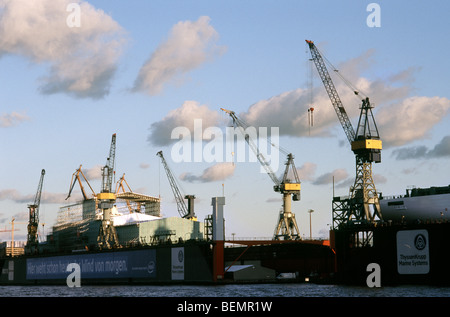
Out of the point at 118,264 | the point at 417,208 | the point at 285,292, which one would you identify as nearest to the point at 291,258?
the point at 417,208

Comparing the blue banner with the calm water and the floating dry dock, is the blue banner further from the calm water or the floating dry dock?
the calm water

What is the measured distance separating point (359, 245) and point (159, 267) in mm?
51331

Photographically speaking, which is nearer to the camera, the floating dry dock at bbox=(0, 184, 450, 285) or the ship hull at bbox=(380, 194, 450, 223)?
the floating dry dock at bbox=(0, 184, 450, 285)

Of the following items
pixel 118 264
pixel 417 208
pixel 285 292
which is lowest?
pixel 285 292

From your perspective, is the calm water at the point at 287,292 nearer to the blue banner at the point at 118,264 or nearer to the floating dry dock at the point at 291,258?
the floating dry dock at the point at 291,258

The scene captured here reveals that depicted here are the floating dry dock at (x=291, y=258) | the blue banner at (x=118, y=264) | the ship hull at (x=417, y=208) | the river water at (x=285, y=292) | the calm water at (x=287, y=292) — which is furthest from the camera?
the blue banner at (x=118, y=264)

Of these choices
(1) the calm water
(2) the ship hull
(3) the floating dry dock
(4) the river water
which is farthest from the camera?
(2) the ship hull

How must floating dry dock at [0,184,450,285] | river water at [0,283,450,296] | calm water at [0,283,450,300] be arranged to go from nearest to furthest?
river water at [0,283,450,296] → calm water at [0,283,450,300] → floating dry dock at [0,184,450,285]

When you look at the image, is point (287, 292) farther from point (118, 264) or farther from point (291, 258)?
point (118, 264)

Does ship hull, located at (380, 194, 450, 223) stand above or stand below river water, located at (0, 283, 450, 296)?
above

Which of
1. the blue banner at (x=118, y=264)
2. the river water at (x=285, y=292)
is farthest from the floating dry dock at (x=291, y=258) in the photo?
the river water at (x=285, y=292)

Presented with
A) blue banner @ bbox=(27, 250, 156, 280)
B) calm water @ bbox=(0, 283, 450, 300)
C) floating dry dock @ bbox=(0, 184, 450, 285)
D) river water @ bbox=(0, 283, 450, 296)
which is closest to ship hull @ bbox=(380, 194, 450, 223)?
floating dry dock @ bbox=(0, 184, 450, 285)
